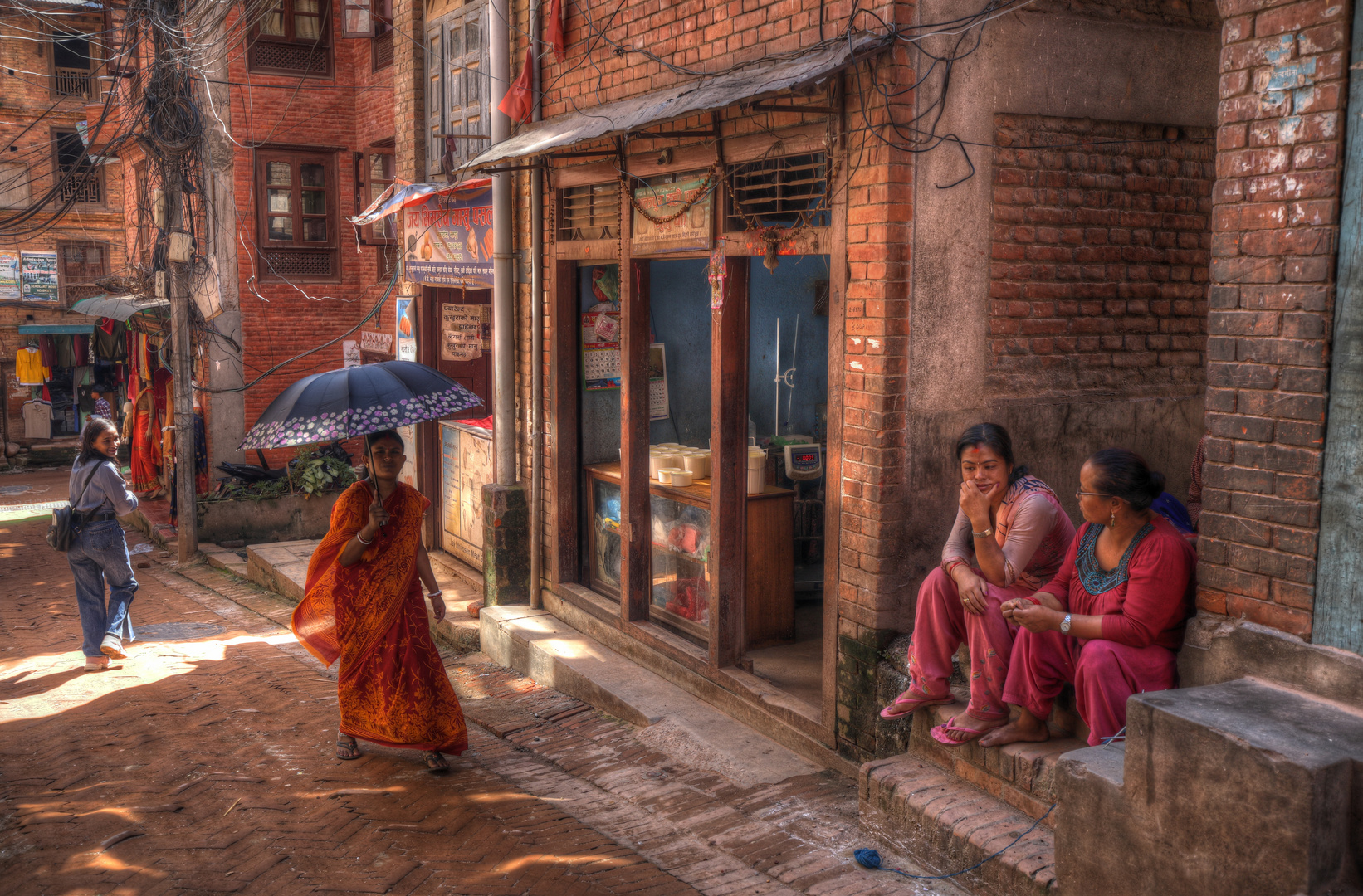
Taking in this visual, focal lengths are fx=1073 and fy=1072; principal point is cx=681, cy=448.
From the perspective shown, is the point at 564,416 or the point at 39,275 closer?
the point at 564,416

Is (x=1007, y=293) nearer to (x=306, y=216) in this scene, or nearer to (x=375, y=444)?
(x=375, y=444)

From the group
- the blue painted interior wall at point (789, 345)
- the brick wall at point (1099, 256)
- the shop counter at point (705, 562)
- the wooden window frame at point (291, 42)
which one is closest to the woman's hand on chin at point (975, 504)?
the brick wall at point (1099, 256)

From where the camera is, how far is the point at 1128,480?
13.5ft

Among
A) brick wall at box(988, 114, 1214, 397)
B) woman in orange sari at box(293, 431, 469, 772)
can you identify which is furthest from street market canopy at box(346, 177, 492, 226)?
brick wall at box(988, 114, 1214, 397)

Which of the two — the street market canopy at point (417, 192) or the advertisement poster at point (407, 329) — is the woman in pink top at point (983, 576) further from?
the advertisement poster at point (407, 329)

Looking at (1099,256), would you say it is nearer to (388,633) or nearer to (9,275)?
(388,633)

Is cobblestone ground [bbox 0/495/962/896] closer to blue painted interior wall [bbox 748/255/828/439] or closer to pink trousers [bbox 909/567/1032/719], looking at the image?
pink trousers [bbox 909/567/1032/719]

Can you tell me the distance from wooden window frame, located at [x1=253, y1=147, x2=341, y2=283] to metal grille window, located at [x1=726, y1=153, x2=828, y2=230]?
13.3m

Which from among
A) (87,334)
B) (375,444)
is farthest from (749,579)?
(87,334)

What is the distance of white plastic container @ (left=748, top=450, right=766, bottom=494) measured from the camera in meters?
7.23

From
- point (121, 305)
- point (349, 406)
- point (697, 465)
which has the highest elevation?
point (121, 305)

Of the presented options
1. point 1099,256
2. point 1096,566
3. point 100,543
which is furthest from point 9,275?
point 1096,566

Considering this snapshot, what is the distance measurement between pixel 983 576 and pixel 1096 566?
1.79 ft

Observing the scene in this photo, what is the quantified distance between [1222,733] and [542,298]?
6.29m
